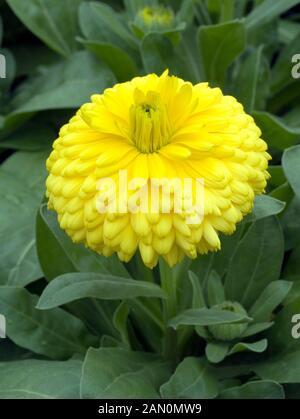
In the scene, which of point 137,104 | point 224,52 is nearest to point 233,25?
point 224,52

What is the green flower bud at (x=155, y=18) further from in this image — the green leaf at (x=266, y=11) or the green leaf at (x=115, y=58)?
the green leaf at (x=266, y=11)

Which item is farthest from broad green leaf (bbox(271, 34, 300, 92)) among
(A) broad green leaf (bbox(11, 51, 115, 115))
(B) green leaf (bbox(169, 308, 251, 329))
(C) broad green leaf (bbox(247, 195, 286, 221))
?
(B) green leaf (bbox(169, 308, 251, 329))

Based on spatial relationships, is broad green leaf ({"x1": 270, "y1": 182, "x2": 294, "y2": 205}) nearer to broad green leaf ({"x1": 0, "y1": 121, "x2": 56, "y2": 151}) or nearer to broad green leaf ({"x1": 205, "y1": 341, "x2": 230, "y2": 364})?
broad green leaf ({"x1": 205, "y1": 341, "x2": 230, "y2": 364})

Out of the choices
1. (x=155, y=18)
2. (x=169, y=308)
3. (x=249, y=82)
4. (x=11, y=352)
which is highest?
(x=155, y=18)

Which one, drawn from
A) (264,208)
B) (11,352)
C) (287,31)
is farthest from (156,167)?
(287,31)

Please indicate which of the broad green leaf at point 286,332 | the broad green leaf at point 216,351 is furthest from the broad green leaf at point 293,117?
the broad green leaf at point 216,351

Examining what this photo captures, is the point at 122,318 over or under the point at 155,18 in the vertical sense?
under

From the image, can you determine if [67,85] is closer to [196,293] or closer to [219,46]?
[219,46]
